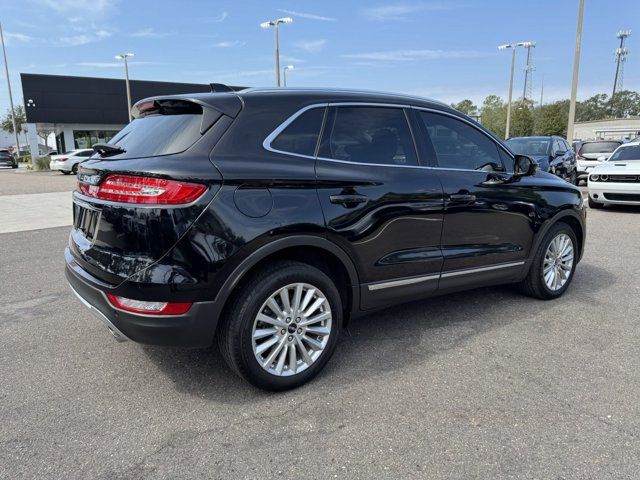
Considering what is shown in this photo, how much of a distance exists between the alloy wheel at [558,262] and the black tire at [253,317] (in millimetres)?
2692

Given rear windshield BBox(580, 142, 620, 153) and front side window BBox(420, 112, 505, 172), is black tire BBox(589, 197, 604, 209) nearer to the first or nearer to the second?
rear windshield BBox(580, 142, 620, 153)

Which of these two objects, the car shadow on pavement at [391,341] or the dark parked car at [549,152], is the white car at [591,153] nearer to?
the dark parked car at [549,152]

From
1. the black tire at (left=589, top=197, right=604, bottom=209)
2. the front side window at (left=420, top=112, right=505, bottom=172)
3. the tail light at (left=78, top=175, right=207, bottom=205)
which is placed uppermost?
the front side window at (left=420, top=112, right=505, bottom=172)

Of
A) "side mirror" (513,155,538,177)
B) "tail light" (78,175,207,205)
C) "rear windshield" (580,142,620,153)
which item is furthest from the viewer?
"rear windshield" (580,142,620,153)

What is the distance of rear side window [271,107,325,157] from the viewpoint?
3.03m

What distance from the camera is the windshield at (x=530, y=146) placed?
12.5m

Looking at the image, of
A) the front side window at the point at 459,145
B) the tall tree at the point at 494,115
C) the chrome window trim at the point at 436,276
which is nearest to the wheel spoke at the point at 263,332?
the chrome window trim at the point at 436,276

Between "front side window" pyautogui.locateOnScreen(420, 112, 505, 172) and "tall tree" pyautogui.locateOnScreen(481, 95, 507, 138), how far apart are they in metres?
69.5

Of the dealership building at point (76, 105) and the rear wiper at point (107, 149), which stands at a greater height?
the dealership building at point (76, 105)

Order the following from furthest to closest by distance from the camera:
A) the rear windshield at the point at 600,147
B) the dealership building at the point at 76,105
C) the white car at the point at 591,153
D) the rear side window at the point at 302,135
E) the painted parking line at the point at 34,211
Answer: the dealership building at the point at 76,105 < the rear windshield at the point at 600,147 < the white car at the point at 591,153 < the painted parking line at the point at 34,211 < the rear side window at the point at 302,135

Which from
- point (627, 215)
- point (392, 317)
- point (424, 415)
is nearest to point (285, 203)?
point (424, 415)

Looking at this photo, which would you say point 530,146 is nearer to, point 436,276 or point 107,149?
point 436,276

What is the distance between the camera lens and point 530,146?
42.0ft

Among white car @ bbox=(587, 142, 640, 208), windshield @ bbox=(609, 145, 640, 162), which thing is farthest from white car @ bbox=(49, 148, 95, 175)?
windshield @ bbox=(609, 145, 640, 162)
